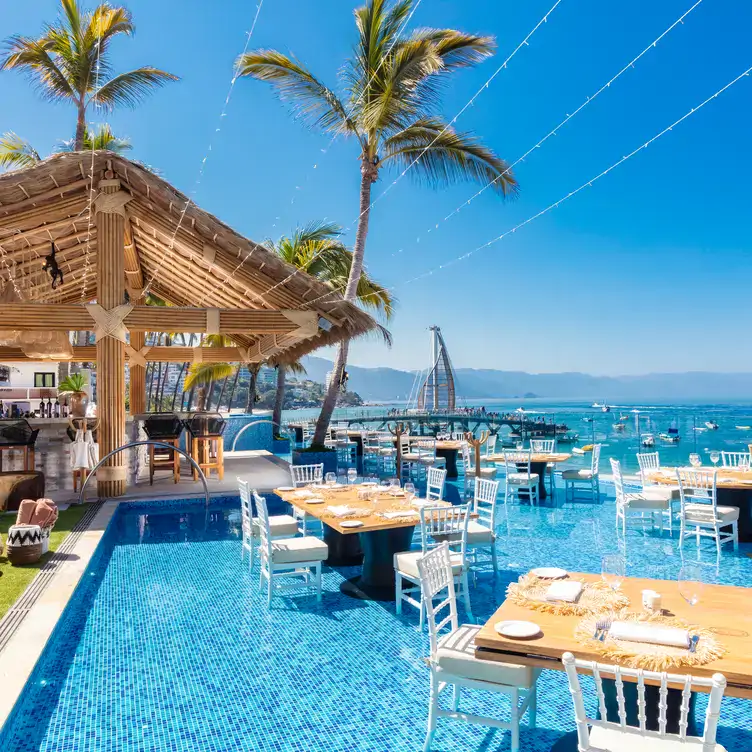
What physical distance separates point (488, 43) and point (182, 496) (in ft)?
32.6

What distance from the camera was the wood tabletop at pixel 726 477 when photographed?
7105 mm

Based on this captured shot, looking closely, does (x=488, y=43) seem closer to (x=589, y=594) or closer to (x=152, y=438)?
(x=152, y=438)

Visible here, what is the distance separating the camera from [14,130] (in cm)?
1557

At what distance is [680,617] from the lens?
2.82 metres

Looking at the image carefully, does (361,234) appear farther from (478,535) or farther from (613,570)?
(613,570)

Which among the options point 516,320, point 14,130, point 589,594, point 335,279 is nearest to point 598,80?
point 589,594

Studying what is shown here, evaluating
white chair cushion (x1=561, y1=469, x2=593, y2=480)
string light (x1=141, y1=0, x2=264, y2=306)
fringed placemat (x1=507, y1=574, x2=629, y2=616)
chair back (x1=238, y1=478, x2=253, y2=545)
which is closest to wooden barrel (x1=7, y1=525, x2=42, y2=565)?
chair back (x1=238, y1=478, x2=253, y2=545)

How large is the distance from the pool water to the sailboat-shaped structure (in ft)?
154

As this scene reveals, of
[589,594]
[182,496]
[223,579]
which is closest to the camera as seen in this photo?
[589,594]

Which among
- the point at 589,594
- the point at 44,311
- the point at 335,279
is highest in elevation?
the point at 335,279

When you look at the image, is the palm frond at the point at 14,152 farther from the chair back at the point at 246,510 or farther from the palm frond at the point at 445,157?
the chair back at the point at 246,510

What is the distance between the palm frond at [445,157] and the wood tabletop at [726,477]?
609 cm

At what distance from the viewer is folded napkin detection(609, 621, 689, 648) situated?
250 centimetres

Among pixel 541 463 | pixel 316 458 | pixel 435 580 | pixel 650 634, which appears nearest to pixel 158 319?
pixel 316 458
